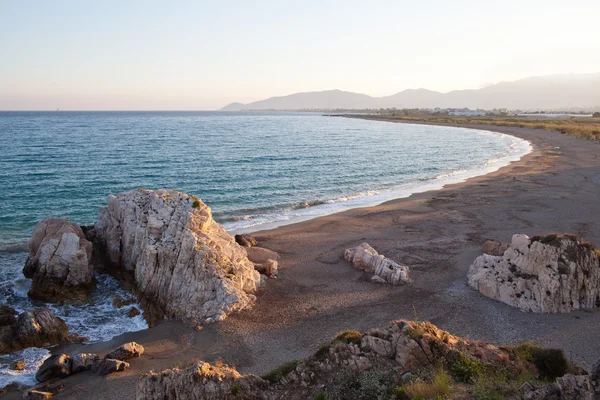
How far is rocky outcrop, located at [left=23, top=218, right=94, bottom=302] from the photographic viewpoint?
19.7 m

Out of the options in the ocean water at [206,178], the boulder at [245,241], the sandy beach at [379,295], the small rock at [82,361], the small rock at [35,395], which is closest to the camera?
the small rock at [35,395]

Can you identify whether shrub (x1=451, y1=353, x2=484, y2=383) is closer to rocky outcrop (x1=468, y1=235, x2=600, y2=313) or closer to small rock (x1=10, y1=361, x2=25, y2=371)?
rocky outcrop (x1=468, y1=235, x2=600, y2=313)

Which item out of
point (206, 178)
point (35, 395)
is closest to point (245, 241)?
point (35, 395)

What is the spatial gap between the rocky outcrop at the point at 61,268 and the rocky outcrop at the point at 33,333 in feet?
9.96

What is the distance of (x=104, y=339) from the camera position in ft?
54.2

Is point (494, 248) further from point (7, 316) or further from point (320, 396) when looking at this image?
point (7, 316)

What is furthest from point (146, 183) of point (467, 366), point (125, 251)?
point (467, 366)

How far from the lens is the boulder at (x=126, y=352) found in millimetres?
14938

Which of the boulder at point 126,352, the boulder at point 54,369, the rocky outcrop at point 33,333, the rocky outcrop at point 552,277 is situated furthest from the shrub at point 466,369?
the rocky outcrop at point 33,333

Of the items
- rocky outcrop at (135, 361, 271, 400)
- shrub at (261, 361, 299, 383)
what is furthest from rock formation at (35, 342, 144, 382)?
shrub at (261, 361, 299, 383)

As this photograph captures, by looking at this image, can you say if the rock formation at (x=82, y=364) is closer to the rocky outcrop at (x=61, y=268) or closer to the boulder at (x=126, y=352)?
the boulder at (x=126, y=352)

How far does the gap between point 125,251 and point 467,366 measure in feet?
57.1

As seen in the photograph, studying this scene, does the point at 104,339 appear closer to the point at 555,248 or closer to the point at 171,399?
the point at 171,399

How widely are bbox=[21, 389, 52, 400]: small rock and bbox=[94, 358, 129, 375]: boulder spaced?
156cm
